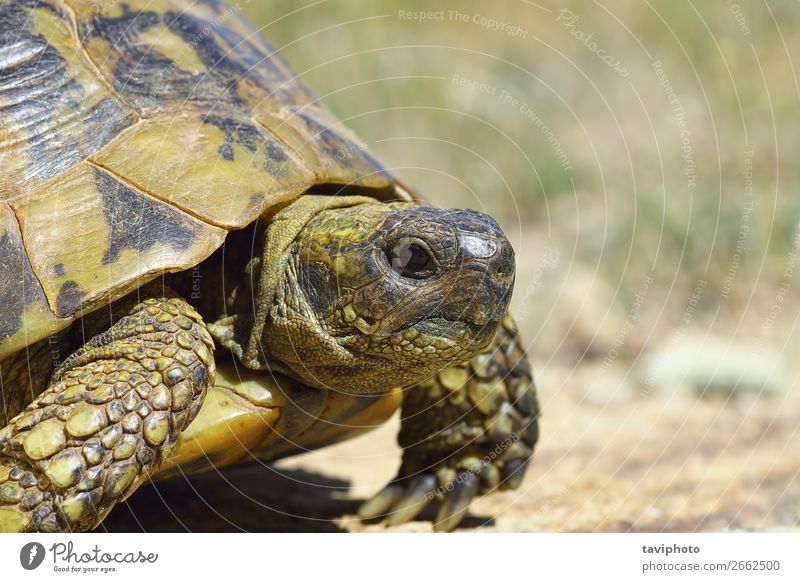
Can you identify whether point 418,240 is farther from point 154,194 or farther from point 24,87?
point 24,87

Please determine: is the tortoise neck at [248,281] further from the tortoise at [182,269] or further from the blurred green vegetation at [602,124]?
the blurred green vegetation at [602,124]

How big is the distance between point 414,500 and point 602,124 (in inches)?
308

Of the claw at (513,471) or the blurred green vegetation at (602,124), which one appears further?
the blurred green vegetation at (602,124)

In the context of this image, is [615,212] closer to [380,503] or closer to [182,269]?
[380,503]

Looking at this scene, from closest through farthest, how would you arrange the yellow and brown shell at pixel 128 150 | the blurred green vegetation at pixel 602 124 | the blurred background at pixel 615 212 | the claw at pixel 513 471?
the yellow and brown shell at pixel 128 150
the claw at pixel 513 471
the blurred background at pixel 615 212
the blurred green vegetation at pixel 602 124

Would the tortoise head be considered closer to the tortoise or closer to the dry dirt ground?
the tortoise

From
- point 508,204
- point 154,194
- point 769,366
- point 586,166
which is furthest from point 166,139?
point 586,166

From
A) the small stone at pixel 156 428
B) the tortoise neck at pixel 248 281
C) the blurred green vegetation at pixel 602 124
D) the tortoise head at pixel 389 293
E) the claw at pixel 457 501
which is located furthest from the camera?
the blurred green vegetation at pixel 602 124

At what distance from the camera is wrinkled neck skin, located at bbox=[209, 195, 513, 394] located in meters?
2.90

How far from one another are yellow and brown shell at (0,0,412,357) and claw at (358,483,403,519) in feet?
4.19

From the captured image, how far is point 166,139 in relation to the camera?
3.15m

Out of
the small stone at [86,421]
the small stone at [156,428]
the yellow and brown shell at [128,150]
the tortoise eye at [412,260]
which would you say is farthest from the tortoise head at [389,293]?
the small stone at [86,421]

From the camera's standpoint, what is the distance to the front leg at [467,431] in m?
3.84
